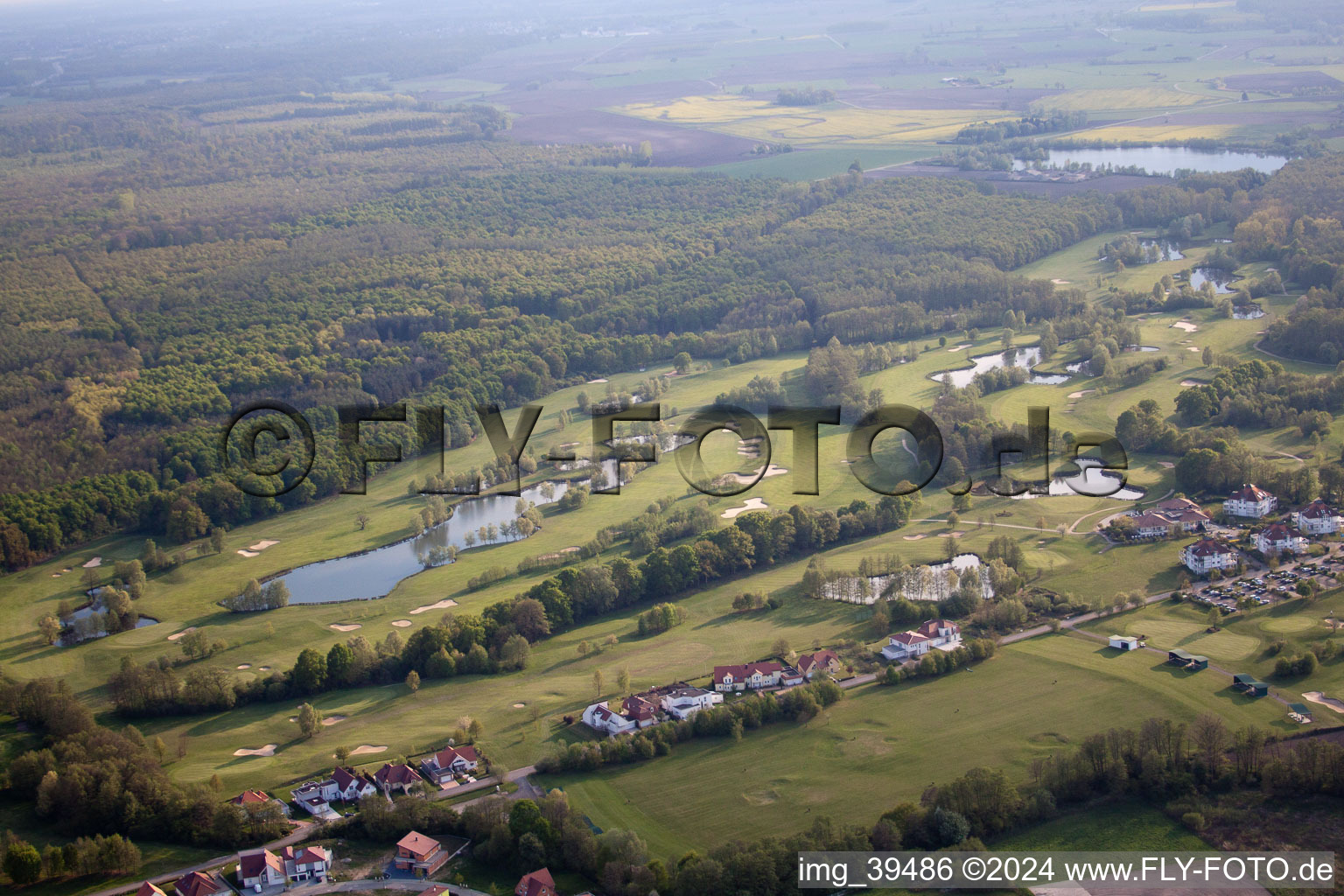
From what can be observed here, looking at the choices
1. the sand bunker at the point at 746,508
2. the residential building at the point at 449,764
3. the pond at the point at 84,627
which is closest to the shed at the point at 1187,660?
the sand bunker at the point at 746,508

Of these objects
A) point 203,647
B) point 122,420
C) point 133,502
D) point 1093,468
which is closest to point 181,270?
point 122,420

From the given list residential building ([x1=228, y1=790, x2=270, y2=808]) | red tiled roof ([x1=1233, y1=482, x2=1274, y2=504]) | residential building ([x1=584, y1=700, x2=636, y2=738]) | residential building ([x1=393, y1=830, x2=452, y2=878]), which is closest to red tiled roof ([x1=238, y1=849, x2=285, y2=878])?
residential building ([x1=228, y1=790, x2=270, y2=808])

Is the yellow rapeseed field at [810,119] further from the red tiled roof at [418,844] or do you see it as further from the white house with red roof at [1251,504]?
the red tiled roof at [418,844]

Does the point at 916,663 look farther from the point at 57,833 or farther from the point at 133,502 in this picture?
the point at 133,502

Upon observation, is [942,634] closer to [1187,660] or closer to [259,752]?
[1187,660]

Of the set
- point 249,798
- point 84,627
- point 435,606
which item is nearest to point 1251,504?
point 435,606

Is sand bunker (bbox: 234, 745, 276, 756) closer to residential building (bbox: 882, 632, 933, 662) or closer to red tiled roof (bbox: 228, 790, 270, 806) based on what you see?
red tiled roof (bbox: 228, 790, 270, 806)
